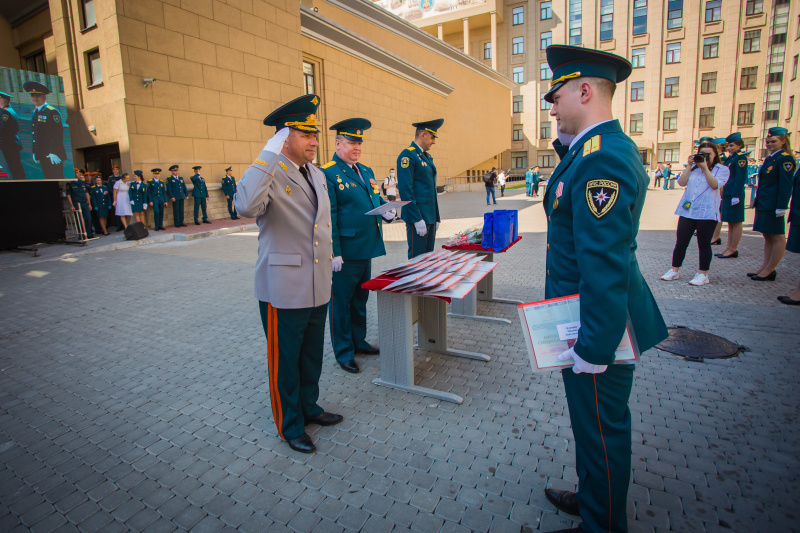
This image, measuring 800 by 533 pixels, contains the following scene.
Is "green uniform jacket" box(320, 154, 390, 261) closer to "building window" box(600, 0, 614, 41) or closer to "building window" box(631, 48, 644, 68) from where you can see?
"building window" box(631, 48, 644, 68)

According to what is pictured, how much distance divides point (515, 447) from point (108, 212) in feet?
54.1

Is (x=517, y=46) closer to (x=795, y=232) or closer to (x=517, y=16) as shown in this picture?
(x=517, y=16)

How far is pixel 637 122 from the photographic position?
47500 millimetres

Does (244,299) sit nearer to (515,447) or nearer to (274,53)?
(515,447)

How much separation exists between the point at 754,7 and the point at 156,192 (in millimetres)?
55803

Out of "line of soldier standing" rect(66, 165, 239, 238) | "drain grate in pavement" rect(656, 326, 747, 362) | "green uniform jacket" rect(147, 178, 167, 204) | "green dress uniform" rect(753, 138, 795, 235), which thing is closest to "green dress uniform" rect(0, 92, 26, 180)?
"line of soldier standing" rect(66, 165, 239, 238)

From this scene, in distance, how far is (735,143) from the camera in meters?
7.58

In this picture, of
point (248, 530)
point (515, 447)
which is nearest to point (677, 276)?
point (515, 447)

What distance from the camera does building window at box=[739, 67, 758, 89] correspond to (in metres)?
42.3

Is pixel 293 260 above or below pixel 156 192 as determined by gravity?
below

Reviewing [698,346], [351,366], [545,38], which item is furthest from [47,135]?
[545,38]

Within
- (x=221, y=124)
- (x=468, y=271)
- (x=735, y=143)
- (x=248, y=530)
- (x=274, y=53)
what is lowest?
(x=248, y=530)

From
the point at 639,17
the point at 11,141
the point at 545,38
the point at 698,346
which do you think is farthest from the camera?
the point at 545,38

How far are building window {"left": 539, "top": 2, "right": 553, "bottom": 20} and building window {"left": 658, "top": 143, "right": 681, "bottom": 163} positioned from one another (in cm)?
2031
